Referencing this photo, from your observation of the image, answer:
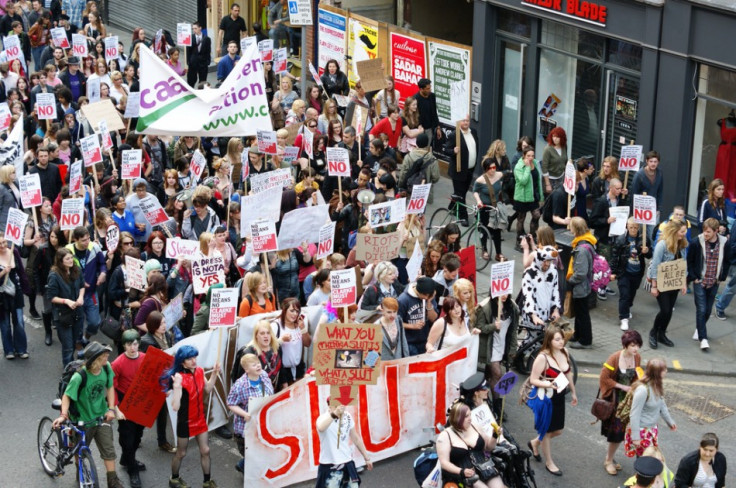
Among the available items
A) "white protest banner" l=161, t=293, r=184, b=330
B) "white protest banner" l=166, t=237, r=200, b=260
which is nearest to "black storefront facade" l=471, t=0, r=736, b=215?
"white protest banner" l=166, t=237, r=200, b=260

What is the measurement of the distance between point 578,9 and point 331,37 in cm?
751

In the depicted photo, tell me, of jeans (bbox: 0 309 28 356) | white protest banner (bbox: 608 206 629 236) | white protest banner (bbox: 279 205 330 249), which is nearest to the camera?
white protest banner (bbox: 279 205 330 249)

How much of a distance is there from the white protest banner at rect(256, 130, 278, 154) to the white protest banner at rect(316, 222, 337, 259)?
10.9 feet

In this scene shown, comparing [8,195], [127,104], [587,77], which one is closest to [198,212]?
[8,195]

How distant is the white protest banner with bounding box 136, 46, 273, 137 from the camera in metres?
17.6

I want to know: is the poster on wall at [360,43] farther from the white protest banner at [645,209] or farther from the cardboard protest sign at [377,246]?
the cardboard protest sign at [377,246]

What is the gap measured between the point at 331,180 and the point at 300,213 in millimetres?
Result: 3557

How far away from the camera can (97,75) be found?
2339cm

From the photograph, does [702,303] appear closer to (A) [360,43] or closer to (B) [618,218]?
(B) [618,218]

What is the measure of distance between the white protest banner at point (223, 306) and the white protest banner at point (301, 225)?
223 centimetres

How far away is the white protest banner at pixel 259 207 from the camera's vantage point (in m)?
15.0

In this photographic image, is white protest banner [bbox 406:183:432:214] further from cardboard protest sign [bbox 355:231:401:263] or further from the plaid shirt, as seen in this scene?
the plaid shirt

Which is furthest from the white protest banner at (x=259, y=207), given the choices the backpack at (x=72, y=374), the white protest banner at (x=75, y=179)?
the backpack at (x=72, y=374)

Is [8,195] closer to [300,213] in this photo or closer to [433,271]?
[300,213]
